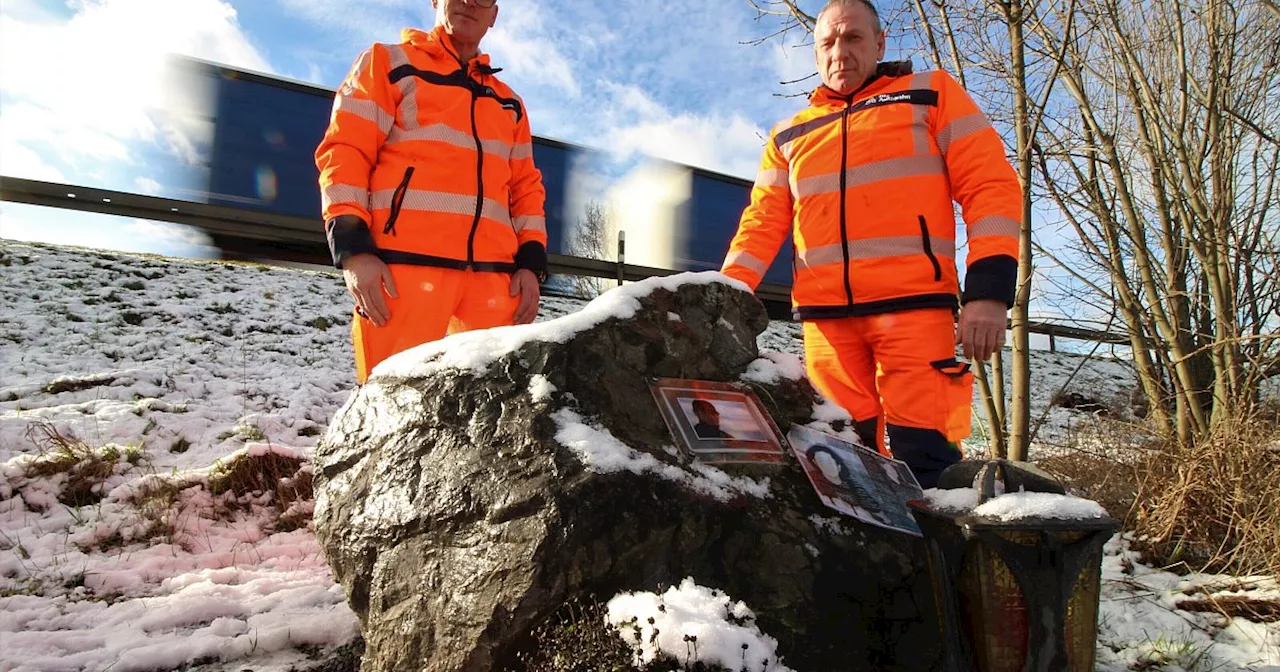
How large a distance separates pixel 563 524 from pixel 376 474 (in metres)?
0.61

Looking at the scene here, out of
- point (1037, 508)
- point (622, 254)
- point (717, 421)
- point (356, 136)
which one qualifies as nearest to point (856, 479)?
point (717, 421)

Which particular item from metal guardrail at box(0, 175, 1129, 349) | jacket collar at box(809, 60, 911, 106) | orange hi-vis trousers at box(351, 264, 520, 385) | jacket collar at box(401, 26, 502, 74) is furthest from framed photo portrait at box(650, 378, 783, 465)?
metal guardrail at box(0, 175, 1129, 349)

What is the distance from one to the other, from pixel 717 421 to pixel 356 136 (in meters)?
1.56

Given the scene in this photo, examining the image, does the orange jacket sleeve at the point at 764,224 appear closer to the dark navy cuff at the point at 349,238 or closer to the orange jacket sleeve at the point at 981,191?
the orange jacket sleeve at the point at 981,191

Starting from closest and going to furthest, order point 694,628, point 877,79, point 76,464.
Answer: point 694,628 → point 877,79 → point 76,464

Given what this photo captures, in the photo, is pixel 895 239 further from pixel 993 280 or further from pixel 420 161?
pixel 420 161

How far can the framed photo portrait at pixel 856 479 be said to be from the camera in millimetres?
1702

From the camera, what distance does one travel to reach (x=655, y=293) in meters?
1.97

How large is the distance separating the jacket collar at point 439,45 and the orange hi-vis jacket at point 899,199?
1236mm

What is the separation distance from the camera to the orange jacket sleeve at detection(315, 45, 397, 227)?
2297mm

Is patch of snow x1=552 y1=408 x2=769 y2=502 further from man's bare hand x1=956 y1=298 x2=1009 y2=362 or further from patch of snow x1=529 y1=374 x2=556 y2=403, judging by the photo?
man's bare hand x1=956 y1=298 x2=1009 y2=362

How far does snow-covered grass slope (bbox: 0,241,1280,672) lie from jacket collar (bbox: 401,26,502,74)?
1.96m

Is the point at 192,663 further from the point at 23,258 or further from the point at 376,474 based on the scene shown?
the point at 23,258

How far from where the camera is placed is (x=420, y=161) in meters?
2.41
